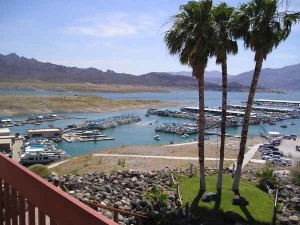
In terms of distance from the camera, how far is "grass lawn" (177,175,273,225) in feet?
56.9

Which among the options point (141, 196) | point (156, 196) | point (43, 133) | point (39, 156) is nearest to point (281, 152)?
point (39, 156)

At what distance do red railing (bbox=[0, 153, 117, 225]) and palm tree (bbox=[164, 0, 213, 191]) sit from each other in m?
15.3

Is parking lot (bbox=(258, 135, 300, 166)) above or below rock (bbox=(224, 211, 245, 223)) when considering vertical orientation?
below

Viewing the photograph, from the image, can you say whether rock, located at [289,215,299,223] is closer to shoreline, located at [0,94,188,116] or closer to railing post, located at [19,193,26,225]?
railing post, located at [19,193,26,225]

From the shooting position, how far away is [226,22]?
19.2m

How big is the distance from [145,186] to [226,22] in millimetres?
10235

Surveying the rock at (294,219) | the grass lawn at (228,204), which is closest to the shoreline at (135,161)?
the grass lawn at (228,204)

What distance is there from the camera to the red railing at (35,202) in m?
2.75

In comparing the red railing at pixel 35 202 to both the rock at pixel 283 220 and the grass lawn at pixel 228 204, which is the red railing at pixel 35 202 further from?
the rock at pixel 283 220

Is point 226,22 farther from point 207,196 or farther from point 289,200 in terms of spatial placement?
point 289,200

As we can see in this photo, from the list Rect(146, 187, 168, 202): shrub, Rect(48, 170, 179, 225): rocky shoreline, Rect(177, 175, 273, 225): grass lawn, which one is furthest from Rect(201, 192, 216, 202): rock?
Rect(146, 187, 168, 202): shrub

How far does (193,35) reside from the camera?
1912 centimetres

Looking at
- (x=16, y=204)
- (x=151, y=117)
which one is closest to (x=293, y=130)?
(x=151, y=117)

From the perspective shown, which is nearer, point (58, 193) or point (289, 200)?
point (58, 193)
